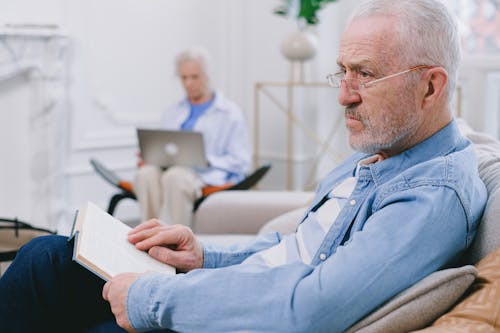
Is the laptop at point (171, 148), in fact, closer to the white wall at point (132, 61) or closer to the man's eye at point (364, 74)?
the white wall at point (132, 61)

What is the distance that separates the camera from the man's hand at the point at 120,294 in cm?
125

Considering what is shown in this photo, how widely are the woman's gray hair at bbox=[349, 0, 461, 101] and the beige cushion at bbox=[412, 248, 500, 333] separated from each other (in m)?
0.36

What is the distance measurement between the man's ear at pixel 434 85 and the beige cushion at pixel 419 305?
0.33 m

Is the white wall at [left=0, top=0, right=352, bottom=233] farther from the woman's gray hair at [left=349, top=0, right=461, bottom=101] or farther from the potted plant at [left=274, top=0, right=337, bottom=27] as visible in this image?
the woman's gray hair at [left=349, top=0, right=461, bottom=101]

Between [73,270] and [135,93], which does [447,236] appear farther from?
[135,93]

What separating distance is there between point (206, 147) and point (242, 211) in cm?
125

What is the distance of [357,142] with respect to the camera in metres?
1.37

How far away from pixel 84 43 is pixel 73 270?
3.00 m

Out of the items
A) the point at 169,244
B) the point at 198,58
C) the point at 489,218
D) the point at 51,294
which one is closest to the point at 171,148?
the point at 198,58

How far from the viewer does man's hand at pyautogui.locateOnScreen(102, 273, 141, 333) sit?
4.09 feet

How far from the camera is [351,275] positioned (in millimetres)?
1121

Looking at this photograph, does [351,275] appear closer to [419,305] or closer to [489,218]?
[419,305]

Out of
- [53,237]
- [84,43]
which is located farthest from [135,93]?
[53,237]

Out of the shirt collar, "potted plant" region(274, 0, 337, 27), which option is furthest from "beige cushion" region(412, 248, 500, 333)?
"potted plant" region(274, 0, 337, 27)
